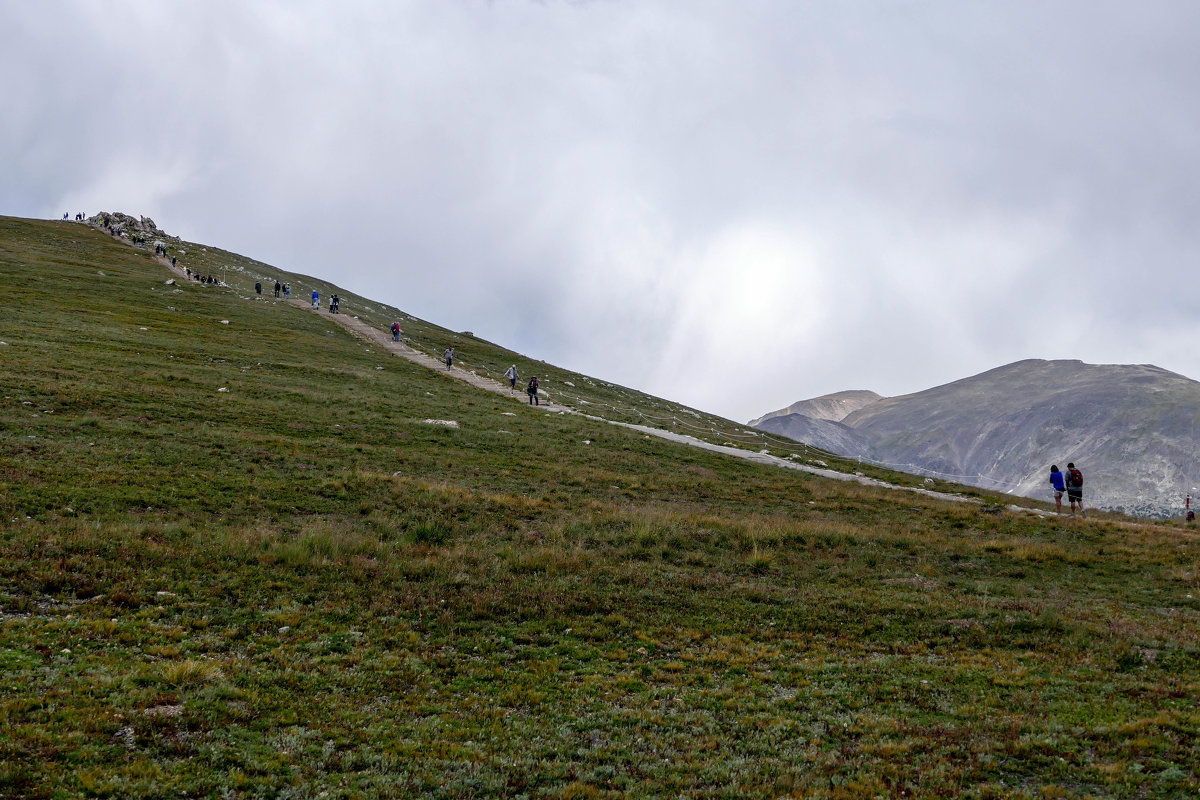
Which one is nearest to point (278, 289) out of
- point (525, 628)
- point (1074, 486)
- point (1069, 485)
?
point (525, 628)

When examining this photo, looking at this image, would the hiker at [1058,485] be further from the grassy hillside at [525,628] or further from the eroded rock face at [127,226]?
the eroded rock face at [127,226]

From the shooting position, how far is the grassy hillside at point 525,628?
8.98 m

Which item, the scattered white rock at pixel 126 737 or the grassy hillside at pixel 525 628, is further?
the grassy hillside at pixel 525 628

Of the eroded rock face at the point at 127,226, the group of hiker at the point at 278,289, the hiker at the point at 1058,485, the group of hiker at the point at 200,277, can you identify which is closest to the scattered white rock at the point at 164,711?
the hiker at the point at 1058,485

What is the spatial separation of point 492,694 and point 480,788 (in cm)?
311

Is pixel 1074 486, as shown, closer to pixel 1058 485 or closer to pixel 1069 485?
pixel 1069 485

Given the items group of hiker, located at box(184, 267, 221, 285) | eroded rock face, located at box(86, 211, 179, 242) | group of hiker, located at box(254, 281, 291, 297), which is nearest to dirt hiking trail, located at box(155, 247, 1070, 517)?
group of hiker, located at box(184, 267, 221, 285)

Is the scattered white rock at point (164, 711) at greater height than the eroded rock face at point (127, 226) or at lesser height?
lesser

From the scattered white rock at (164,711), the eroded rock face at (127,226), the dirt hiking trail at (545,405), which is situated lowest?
the scattered white rock at (164,711)

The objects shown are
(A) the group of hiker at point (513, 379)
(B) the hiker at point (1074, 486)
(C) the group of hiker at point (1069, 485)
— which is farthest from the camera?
(A) the group of hiker at point (513, 379)

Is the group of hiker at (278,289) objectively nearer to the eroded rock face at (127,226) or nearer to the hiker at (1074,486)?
the eroded rock face at (127,226)

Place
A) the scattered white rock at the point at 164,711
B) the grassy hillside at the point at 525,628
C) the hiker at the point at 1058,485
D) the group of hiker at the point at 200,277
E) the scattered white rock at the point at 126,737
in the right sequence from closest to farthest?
1. the scattered white rock at the point at 126,737
2. the grassy hillside at the point at 525,628
3. the scattered white rock at the point at 164,711
4. the hiker at the point at 1058,485
5. the group of hiker at the point at 200,277

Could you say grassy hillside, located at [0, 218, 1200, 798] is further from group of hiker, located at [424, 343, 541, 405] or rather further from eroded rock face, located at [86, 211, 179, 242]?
eroded rock face, located at [86, 211, 179, 242]

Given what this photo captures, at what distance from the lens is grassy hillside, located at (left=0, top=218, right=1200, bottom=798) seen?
898 centimetres
